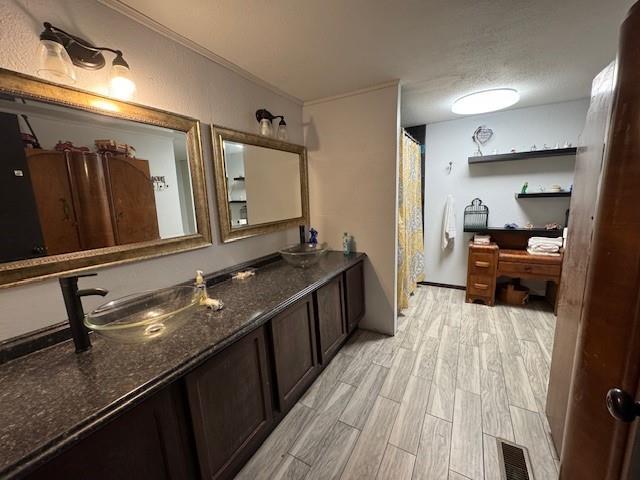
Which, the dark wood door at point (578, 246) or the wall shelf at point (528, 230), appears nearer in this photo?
the dark wood door at point (578, 246)

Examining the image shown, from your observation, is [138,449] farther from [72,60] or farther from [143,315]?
[72,60]

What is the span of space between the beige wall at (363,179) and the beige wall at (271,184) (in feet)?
0.74

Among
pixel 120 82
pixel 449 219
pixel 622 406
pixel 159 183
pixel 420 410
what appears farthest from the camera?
pixel 449 219

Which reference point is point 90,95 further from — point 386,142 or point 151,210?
point 386,142

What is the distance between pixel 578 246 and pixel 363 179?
1.56m

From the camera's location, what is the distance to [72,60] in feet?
3.58

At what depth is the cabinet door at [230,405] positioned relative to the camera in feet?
3.39

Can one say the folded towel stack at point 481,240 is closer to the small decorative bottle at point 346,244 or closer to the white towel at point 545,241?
the white towel at point 545,241

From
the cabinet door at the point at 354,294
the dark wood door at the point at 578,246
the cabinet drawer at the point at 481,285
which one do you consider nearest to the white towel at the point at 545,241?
the cabinet drawer at the point at 481,285

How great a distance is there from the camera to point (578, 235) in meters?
1.25

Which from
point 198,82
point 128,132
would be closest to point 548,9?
point 198,82

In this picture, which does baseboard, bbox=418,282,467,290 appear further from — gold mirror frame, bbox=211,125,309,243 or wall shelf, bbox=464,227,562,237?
gold mirror frame, bbox=211,125,309,243

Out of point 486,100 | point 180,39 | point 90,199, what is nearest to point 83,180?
point 90,199

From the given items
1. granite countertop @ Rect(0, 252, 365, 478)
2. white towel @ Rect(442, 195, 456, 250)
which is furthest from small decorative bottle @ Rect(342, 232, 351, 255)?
white towel @ Rect(442, 195, 456, 250)
